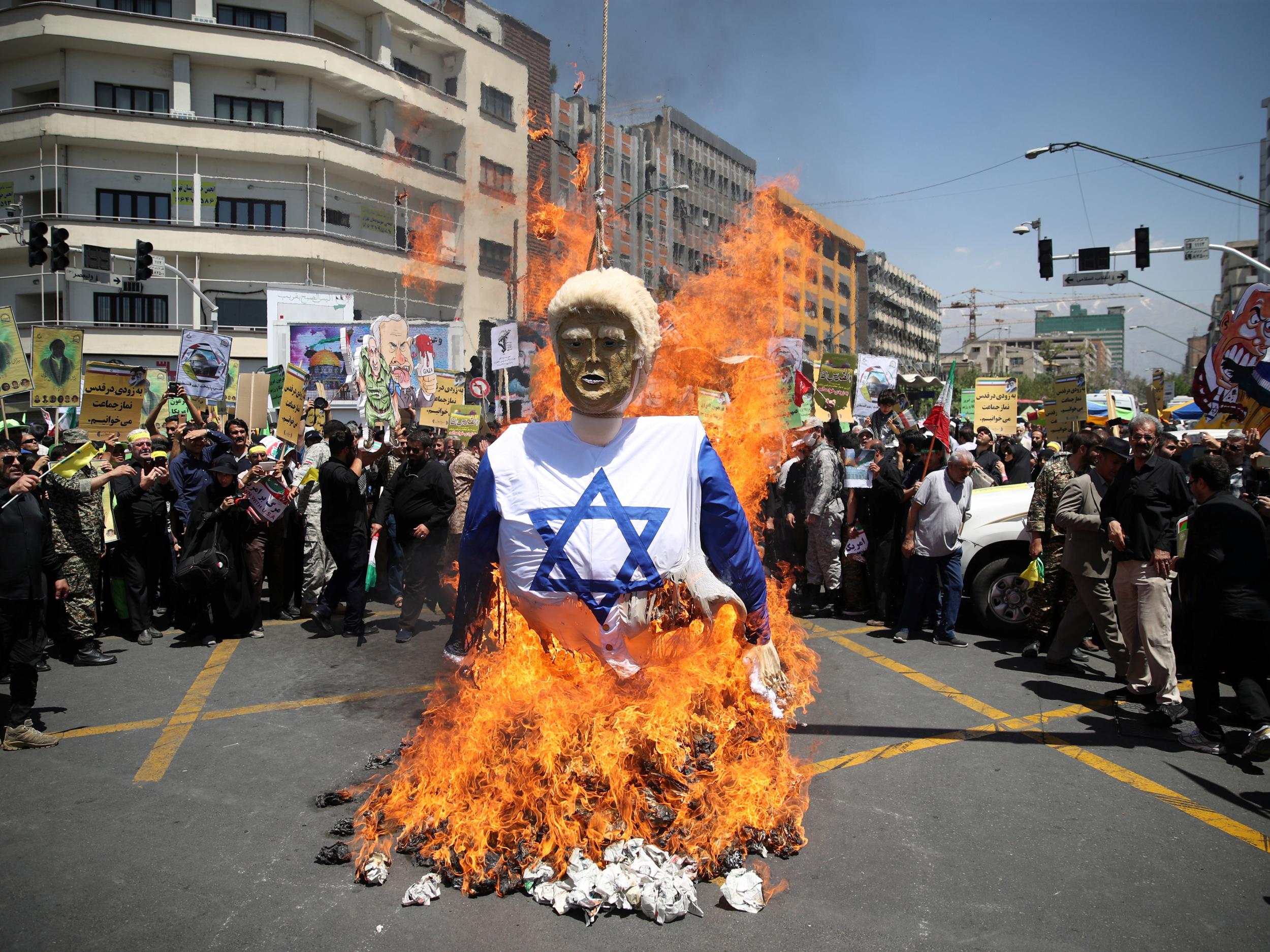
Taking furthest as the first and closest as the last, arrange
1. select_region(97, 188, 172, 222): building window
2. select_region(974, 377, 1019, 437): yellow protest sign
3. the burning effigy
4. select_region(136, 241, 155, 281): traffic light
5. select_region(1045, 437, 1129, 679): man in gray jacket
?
select_region(97, 188, 172, 222): building window
select_region(136, 241, 155, 281): traffic light
select_region(974, 377, 1019, 437): yellow protest sign
select_region(1045, 437, 1129, 679): man in gray jacket
the burning effigy

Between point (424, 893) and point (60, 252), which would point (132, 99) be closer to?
point (60, 252)

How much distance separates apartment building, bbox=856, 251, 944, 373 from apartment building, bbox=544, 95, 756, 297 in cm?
4053

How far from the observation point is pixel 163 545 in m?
8.31

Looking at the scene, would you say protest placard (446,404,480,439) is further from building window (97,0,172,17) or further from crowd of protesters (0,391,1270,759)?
building window (97,0,172,17)

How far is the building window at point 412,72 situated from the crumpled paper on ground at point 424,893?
35.0 metres

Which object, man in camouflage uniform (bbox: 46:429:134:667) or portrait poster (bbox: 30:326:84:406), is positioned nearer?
man in camouflage uniform (bbox: 46:429:134:667)

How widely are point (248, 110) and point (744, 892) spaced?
33853 millimetres

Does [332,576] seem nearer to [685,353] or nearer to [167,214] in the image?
[685,353]

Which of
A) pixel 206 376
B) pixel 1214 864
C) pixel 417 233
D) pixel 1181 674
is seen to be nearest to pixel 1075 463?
pixel 1181 674

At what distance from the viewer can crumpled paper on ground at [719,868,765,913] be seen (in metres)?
3.39

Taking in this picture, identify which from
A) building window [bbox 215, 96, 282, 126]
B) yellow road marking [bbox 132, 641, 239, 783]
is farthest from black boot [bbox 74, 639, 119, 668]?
building window [bbox 215, 96, 282, 126]

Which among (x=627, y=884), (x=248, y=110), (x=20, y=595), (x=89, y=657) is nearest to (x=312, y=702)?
(x=20, y=595)

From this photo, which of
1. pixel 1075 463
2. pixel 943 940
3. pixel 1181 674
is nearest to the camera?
pixel 943 940

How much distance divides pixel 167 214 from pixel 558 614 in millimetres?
31815
